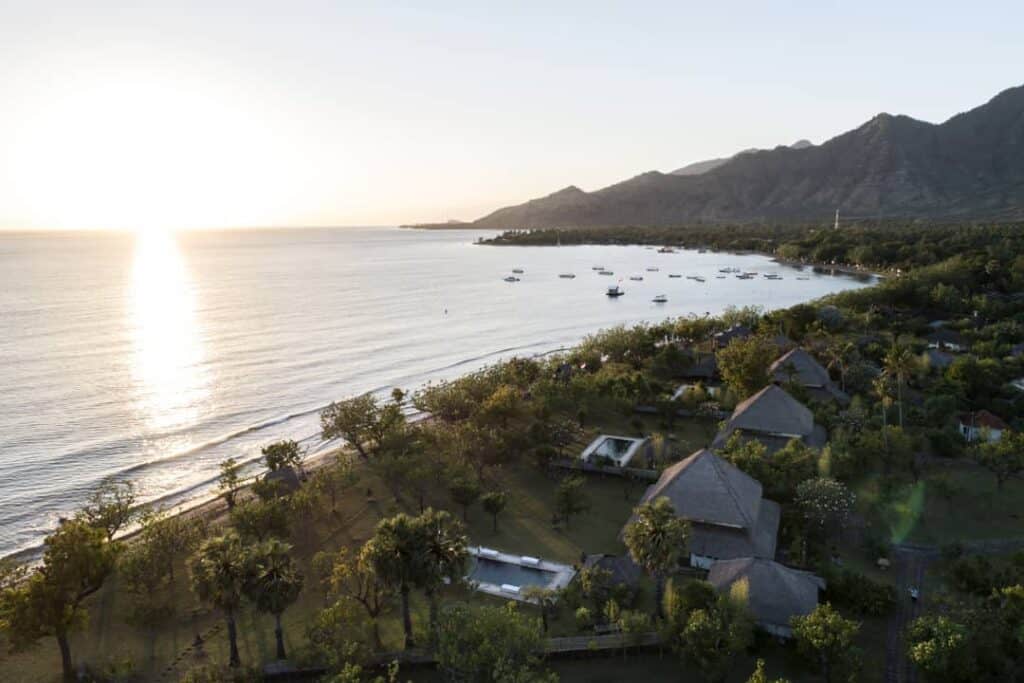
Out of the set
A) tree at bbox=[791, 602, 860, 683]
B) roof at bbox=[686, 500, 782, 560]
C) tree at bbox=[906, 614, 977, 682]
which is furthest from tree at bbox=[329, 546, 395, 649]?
tree at bbox=[906, 614, 977, 682]

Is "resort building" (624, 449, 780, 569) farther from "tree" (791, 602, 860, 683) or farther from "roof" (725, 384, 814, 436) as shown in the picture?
"roof" (725, 384, 814, 436)

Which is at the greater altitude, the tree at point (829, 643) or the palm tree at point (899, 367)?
the palm tree at point (899, 367)

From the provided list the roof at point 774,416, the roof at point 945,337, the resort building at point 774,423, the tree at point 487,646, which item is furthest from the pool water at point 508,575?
the roof at point 945,337

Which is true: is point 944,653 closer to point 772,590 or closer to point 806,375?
point 772,590

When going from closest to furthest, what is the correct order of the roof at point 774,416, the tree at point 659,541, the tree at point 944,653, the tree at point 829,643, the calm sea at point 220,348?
1. the tree at point 944,653
2. the tree at point 829,643
3. the tree at point 659,541
4. the roof at point 774,416
5. the calm sea at point 220,348

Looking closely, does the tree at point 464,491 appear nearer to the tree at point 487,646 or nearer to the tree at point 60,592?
the tree at point 487,646

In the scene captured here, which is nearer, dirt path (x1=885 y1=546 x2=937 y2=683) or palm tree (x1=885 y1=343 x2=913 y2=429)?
dirt path (x1=885 y1=546 x2=937 y2=683)

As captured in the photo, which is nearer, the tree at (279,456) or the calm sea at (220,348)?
the tree at (279,456)
